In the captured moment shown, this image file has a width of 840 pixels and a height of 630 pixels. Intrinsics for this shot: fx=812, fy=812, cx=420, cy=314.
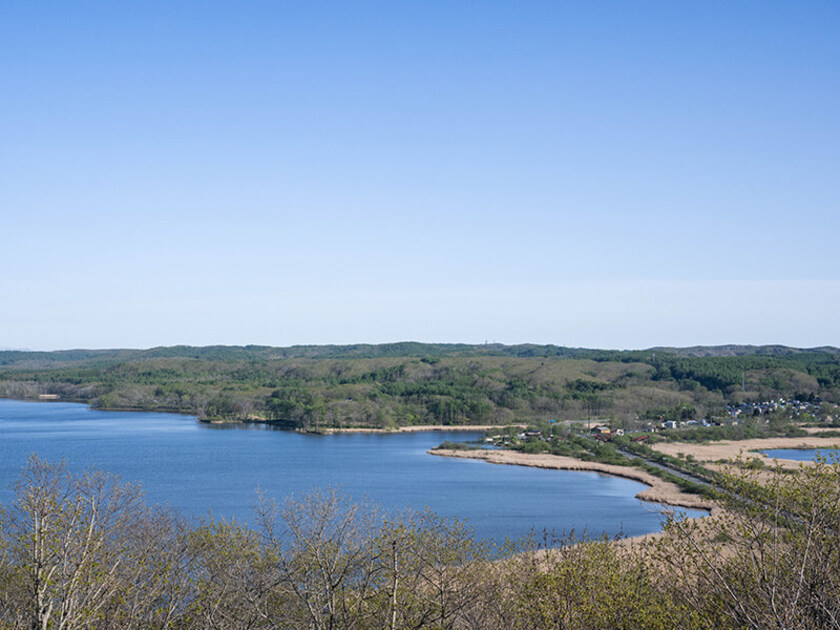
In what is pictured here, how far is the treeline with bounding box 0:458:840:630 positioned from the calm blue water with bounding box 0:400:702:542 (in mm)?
11501

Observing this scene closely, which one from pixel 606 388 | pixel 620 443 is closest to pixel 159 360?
pixel 606 388

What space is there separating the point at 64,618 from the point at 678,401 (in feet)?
282

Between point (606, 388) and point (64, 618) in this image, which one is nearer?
point (64, 618)

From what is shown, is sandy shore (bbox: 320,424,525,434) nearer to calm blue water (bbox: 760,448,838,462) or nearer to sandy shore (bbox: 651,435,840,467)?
sandy shore (bbox: 651,435,840,467)

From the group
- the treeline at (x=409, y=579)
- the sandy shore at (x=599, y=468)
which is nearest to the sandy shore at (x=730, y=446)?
the sandy shore at (x=599, y=468)

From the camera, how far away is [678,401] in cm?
8762

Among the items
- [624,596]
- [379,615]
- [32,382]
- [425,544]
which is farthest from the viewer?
[32,382]

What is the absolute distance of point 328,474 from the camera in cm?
4469

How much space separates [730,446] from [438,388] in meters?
41.2

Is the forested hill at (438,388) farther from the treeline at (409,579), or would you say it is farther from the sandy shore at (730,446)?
the treeline at (409,579)

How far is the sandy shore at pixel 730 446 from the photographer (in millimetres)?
54341

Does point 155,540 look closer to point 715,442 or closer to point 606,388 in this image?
point 715,442

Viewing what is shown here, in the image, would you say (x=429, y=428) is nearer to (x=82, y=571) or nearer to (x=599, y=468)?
(x=599, y=468)

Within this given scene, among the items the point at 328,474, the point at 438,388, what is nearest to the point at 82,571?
the point at 328,474
